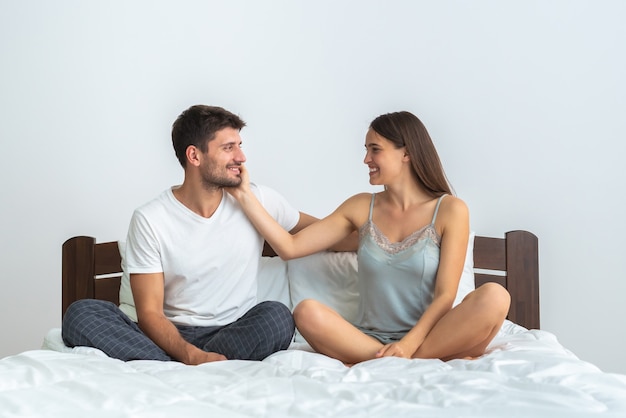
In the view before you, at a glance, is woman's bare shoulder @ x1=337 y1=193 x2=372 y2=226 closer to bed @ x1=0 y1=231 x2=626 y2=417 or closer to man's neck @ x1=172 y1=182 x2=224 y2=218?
man's neck @ x1=172 y1=182 x2=224 y2=218

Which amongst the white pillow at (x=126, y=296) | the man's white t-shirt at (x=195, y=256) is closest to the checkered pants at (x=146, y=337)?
the man's white t-shirt at (x=195, y=256)

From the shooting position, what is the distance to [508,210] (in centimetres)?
336

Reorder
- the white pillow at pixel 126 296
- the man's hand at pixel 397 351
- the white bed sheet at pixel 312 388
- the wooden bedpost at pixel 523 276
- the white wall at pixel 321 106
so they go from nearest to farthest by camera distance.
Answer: the white bed sheet at pixel 312 388, the man's hand at pixel 397 351, the white pillow at pixel 126 296, the wooden bedpost at pixel 523 276, the white wall at pixel 321 106

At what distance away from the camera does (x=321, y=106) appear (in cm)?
338

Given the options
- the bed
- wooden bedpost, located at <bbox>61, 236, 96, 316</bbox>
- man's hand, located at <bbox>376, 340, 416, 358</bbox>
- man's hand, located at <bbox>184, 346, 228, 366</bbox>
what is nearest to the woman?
man's hand, located at <bbox>376, 340, 416, 358</bbox>

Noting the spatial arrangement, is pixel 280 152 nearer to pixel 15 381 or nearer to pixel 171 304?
pixel 171 304

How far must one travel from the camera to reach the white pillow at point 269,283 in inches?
109

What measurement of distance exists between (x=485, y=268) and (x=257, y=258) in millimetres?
860

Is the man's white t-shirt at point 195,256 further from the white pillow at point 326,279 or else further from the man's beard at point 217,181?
the white pillow at point 326,279

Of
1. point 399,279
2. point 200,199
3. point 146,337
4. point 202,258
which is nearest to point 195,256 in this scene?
point 202,258

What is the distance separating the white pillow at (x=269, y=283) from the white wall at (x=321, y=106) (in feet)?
1.96

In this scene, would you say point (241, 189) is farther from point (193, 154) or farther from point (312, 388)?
point (312, 388)

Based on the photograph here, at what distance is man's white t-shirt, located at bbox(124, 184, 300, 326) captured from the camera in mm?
2527

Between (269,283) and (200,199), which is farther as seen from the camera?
(269,283)
